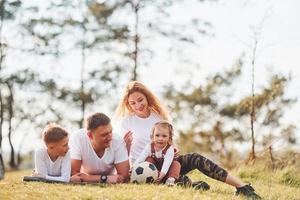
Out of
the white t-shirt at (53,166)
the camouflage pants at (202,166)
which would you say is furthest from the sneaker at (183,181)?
the white t-shirt at (53,166)

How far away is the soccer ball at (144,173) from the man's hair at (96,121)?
2.64 ft

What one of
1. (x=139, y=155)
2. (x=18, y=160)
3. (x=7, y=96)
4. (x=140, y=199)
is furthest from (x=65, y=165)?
(x=18, y=160)

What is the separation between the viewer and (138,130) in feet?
31.9

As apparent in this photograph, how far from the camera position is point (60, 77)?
32.6m

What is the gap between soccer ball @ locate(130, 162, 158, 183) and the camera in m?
8.47

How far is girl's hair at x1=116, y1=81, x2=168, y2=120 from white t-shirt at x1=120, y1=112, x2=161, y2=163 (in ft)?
0.37

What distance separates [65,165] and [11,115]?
2623 centimetres

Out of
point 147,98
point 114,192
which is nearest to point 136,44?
point 147,98

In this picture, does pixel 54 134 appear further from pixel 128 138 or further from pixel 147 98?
pixel 147 98

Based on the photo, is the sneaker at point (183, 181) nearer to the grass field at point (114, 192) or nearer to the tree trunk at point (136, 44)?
the grass field at point (114, 192)

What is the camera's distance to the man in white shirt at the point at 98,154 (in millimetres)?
8438

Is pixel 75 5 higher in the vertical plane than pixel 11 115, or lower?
higher

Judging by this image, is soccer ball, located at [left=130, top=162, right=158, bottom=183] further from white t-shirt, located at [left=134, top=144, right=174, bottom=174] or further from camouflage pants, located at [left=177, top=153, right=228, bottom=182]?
camouflage pants, located at [left=177, top=153, right=228, bottom=182]

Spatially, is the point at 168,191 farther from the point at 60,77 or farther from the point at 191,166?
the point at 60,77
